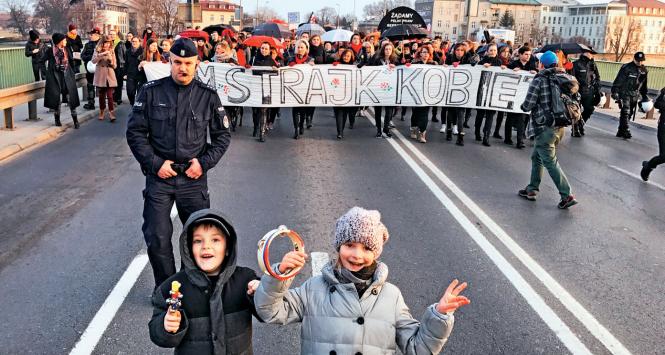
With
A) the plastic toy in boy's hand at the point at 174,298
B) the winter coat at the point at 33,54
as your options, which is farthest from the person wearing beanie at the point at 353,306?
the winter coat at the point at 33,54

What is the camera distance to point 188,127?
454 centimetres

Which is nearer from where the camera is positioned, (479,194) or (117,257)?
(117,257)

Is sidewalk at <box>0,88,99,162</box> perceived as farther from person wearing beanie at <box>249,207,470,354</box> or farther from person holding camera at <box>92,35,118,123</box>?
person wearing beanie at <box>249,207,470,354</box>

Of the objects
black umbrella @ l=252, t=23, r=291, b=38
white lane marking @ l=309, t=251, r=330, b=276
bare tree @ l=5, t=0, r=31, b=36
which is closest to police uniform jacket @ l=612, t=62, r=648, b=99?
white lane marking @ l=309, t=251, r=330, b=276

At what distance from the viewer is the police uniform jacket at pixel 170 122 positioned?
448 cm

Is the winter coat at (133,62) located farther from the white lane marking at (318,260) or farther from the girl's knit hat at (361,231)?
the girl's knit hat at (361,231)

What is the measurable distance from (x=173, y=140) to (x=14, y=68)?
1160cm

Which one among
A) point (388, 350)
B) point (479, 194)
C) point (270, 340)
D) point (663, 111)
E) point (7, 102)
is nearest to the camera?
point (388, 350)

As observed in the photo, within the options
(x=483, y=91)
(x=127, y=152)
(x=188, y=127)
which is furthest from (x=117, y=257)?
(x=483, y=91)

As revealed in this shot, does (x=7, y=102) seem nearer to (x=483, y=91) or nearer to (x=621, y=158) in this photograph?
(x=483, y=91)

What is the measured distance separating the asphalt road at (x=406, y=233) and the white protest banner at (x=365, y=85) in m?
1.51

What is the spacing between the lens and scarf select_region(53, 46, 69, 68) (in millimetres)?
12875

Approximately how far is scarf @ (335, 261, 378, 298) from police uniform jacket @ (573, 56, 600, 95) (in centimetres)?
1333

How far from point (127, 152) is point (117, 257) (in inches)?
220
